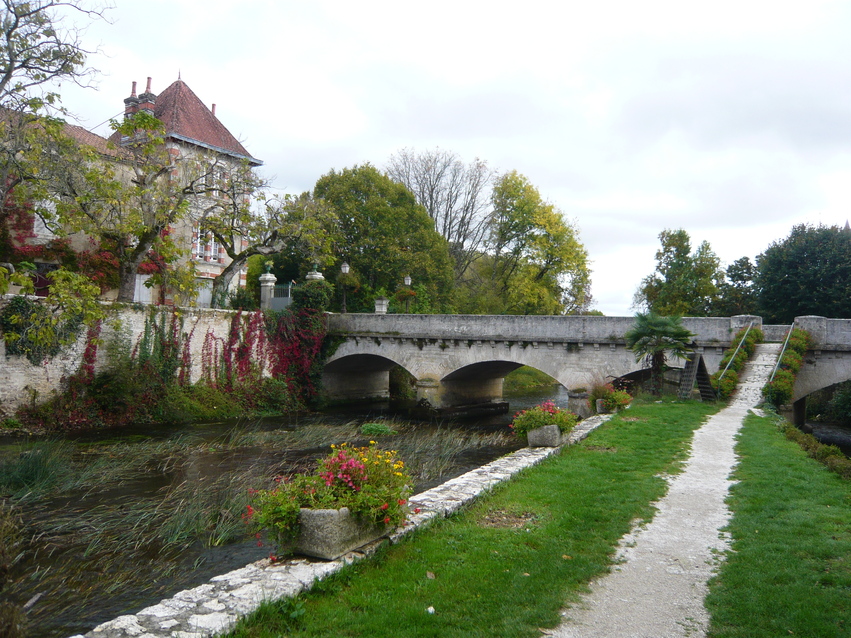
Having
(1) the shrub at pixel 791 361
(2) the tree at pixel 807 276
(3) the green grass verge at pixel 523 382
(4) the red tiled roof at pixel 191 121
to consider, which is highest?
(4) the red tiled roof at pixel 191 121

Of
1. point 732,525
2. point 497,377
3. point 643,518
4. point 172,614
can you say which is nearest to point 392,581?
point 172,614

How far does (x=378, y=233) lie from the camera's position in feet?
98.2

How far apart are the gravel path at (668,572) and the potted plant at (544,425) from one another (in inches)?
92.0

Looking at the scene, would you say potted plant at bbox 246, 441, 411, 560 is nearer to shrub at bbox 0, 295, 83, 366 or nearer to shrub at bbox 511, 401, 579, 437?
shrub at bbox 511, 401, 579, 437

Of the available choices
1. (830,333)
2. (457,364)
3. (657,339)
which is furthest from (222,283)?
(830,333)

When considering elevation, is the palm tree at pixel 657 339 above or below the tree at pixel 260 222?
below

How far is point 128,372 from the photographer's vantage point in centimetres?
1809

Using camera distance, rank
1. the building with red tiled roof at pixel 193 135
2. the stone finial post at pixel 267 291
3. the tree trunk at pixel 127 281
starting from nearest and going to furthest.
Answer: the tree trunk at pixel 127 281
the stone finial post at pixel 267 291
the building with red tiled roof at pixel 193 135

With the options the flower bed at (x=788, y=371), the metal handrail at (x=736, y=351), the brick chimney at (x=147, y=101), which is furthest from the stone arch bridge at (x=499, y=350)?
the brick chimney at (x=147, y=101)

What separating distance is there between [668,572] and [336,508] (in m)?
2.87

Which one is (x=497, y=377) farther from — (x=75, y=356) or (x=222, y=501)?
(x=222, y=501)

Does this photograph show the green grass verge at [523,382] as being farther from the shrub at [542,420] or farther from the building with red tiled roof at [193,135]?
the shrub at [542,420]

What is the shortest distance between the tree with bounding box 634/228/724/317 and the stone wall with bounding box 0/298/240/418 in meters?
23.0

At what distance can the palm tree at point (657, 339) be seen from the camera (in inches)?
626
